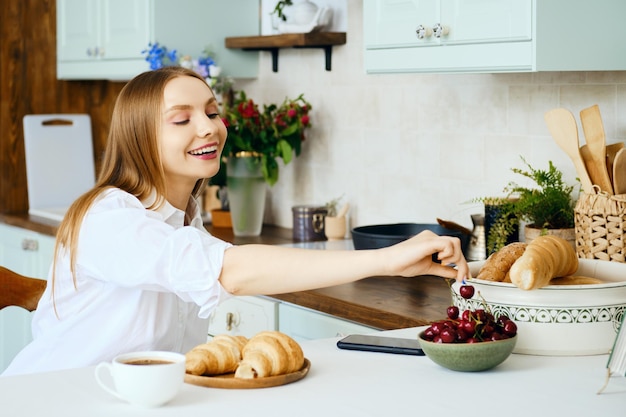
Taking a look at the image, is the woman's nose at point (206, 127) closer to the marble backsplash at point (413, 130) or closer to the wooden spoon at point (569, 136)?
the wooden spoon at point (569, 136)

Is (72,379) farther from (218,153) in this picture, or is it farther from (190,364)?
(218,153)

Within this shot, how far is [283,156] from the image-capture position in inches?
140

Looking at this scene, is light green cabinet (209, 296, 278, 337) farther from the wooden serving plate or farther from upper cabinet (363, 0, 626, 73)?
the wooden serving plate

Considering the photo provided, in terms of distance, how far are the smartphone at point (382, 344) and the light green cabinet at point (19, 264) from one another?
2235 millimetres

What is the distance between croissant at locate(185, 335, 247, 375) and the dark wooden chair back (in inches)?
30.9

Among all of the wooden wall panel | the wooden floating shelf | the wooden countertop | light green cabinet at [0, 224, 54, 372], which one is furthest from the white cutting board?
the wooden countertop

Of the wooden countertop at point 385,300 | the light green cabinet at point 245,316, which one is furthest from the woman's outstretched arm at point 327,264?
the light green cabinet at point 245,316

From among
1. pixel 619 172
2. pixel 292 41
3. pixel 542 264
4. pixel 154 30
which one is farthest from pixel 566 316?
pixel 154 30

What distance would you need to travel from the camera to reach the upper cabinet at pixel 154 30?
148 inches

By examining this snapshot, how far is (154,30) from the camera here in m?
3.72

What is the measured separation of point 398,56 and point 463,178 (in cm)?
56

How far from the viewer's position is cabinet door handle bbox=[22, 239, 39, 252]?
12.9 feet

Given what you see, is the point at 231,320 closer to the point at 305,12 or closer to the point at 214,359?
the point at 305,12

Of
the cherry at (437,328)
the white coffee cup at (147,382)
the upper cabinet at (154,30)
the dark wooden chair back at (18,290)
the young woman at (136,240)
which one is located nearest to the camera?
the white coffee cup at (147,382)
